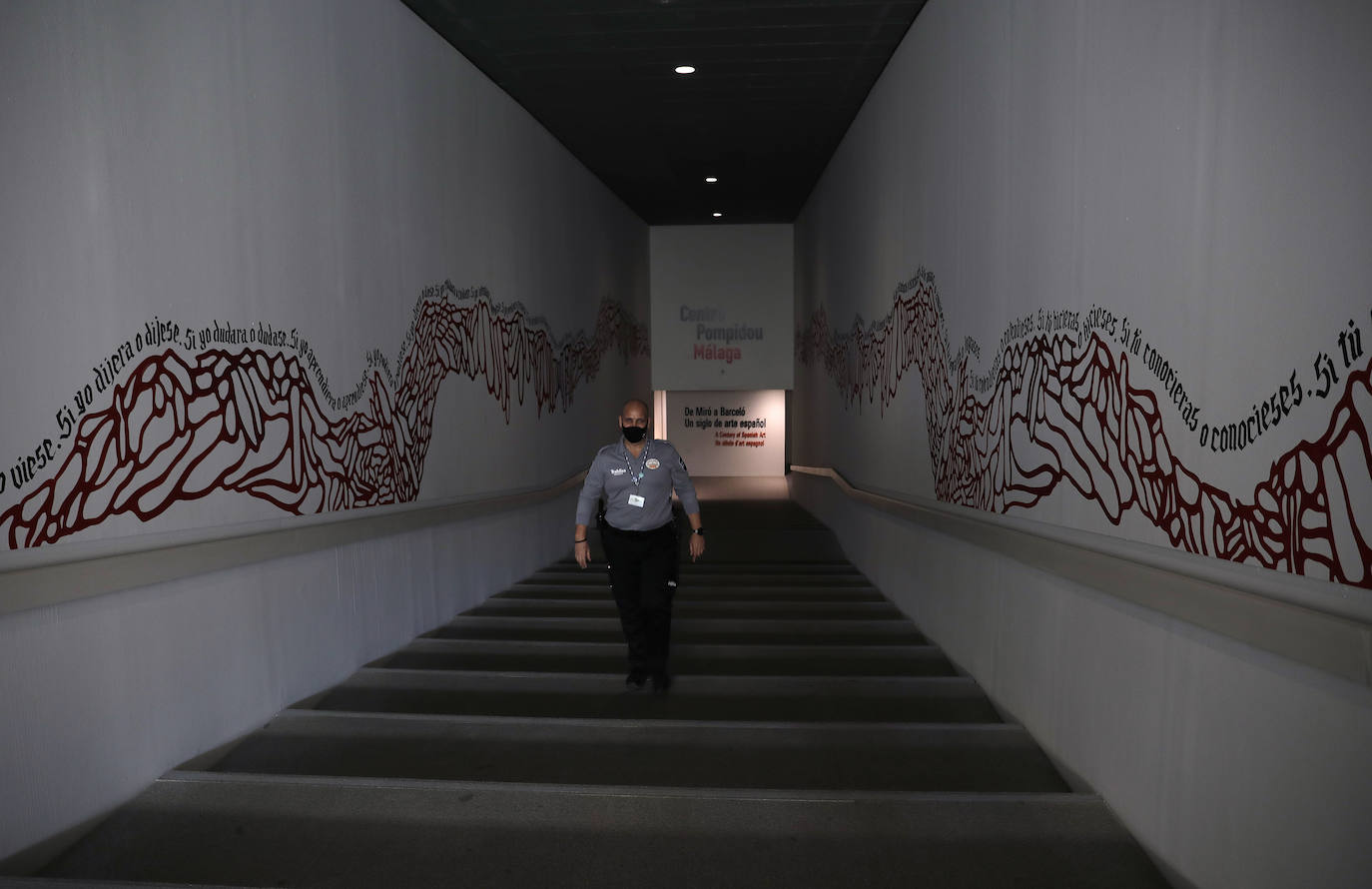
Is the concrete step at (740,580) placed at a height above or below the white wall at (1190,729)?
below

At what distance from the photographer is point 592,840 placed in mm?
2785

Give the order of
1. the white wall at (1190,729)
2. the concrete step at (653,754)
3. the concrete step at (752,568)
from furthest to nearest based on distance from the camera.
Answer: the concrete step at (752,568)
the concrete step at (653,754)
the white wall at (1190,729)

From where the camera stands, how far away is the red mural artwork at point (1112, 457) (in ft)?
6.47

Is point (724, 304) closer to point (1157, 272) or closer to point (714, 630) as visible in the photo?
point (714, 630)

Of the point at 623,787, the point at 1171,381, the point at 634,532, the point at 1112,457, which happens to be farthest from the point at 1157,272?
the point at 634,532

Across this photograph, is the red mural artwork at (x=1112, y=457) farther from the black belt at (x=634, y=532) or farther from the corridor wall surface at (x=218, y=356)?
the corridor wall surface at (x=218, y=356)

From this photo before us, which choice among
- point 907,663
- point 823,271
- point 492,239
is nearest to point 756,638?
point 907,663

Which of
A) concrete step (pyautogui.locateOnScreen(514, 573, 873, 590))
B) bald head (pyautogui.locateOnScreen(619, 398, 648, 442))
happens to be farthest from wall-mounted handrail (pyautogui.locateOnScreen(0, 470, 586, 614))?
concrete step (pyautogui.locateOnScreen(514, 573, 873, 590))

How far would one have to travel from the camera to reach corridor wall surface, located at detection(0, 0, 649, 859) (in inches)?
114

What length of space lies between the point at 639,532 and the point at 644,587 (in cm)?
29

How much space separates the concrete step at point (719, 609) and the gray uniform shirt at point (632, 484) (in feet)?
5.51

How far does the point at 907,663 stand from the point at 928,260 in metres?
2.52

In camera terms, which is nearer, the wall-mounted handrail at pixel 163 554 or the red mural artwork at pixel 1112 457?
the red mural artwork at pixel 1112 457

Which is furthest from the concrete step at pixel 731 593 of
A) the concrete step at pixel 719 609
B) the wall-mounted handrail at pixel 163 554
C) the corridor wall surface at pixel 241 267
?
the wall-mounted handrail at pixel 163 554
